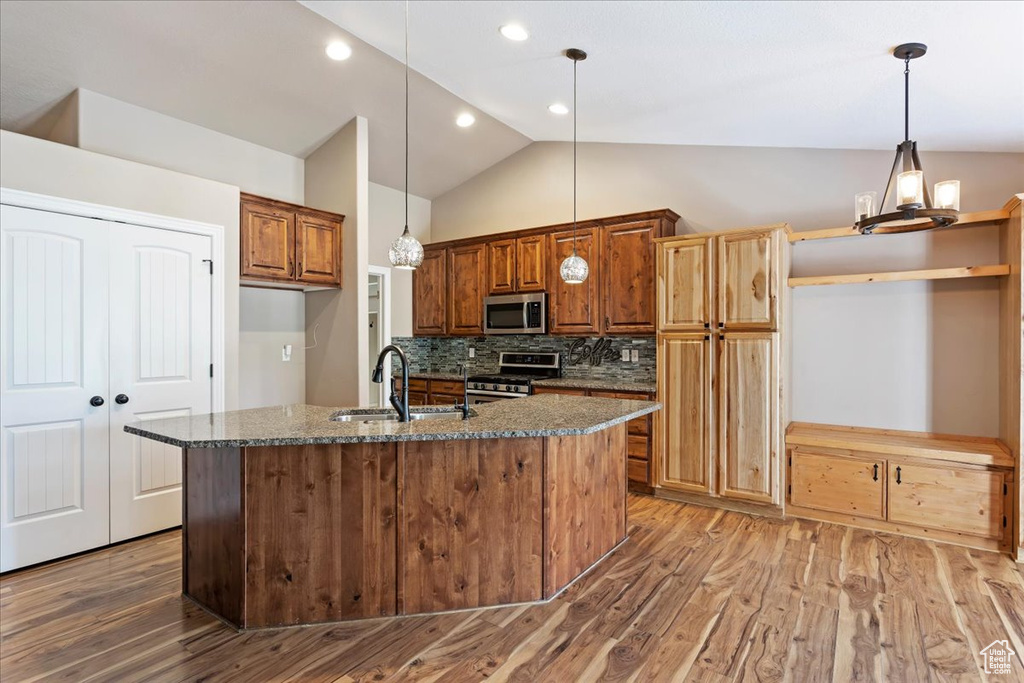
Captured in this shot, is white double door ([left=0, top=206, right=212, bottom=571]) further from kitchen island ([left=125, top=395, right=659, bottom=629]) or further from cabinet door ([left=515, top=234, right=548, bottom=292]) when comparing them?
cabinet door ([left=515, top=234, right=548, bottom=292])

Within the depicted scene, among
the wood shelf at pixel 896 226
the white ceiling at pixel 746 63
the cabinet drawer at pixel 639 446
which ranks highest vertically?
the white ceiling at pixel 746 63

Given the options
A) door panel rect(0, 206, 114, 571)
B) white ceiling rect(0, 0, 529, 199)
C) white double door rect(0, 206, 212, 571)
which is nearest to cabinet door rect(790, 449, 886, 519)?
white ceiling rect(0, 0, 529, 199)

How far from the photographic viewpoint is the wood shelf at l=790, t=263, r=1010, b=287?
10.6 ft

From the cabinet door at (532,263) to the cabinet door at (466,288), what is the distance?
1.53 ft

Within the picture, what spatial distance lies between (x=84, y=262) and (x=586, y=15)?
10.6 feet

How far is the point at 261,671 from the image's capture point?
202cm

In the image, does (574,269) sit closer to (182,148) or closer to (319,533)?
(319,533)

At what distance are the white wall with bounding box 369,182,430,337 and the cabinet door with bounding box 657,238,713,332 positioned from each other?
301 centimetres

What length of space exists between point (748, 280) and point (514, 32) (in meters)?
2.35

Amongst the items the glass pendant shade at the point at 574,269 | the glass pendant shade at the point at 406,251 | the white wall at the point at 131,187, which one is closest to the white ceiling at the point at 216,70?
the white wall at the point at 131,187

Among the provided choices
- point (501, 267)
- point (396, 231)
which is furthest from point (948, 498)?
point (396, 231)

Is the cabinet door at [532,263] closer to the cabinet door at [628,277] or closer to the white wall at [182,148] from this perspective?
the cabinet door at [628,277]

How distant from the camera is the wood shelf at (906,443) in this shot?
10.4 feet

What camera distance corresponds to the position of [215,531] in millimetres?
2406
